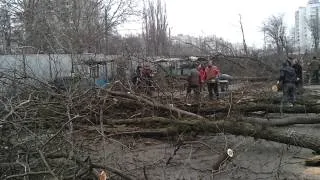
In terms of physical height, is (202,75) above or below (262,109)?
above

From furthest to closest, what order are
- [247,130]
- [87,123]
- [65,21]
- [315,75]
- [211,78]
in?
[65,21] → [315,75] → [211,78] → [87,123] → [247,130]

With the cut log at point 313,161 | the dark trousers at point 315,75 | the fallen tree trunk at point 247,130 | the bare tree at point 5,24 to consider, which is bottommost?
the cut log at point 313,161

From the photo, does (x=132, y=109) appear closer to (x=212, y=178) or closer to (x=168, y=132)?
(x=168, y=132)

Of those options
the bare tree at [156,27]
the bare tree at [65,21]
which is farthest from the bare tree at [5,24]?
the bare tree at [156,27]

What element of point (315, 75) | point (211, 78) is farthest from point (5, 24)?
point (315, 75)

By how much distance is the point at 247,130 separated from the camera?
7691 millimetres

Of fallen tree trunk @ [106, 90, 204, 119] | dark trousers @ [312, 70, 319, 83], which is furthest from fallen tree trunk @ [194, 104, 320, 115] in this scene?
dark trousers @ [312, 70, 319, 83]

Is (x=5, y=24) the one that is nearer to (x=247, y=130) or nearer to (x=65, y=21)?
(x=65, y=21)

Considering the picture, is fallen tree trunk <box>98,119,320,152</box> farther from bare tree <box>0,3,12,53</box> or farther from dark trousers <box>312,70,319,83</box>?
bare tree <box>0,3,12,53</box>

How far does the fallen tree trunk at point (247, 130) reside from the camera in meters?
7.34

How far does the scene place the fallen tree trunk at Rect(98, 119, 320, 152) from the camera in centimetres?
734

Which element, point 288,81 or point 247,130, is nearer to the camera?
point 247,130

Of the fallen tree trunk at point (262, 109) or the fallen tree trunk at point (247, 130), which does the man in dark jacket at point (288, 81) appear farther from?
the fallen tree trunk at point (247, 130)

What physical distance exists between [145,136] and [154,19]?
115 feet
